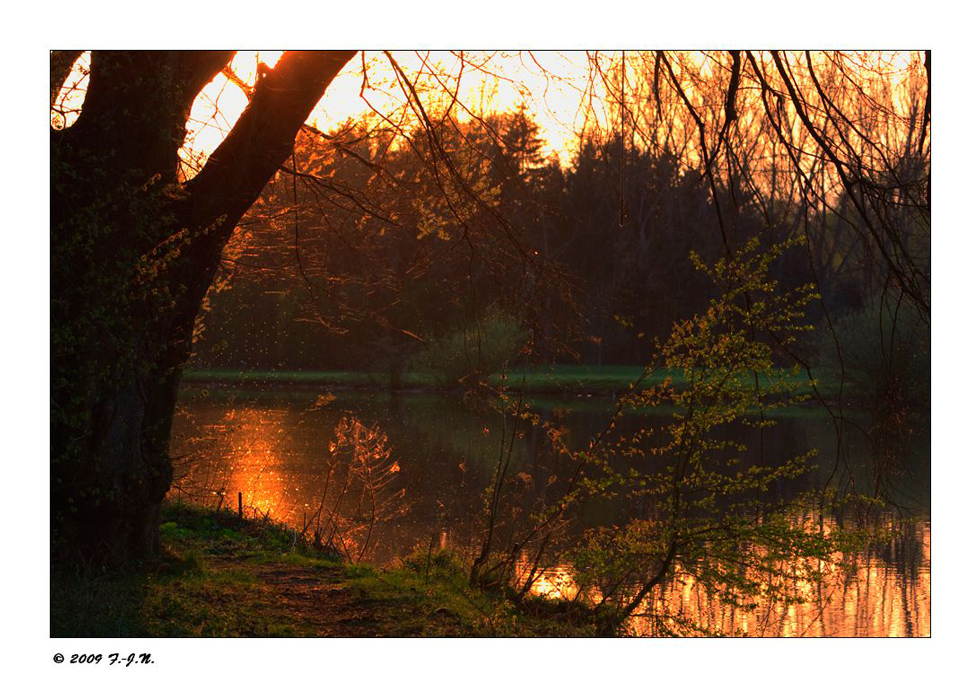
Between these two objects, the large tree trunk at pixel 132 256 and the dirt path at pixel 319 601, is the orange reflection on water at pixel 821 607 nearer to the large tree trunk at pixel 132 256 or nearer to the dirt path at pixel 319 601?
the dirt path at pixel 319 601

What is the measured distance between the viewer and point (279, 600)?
5.86 meters

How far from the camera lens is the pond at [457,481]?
754 centimetres

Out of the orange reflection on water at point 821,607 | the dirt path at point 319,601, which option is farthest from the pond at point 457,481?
the dirt path at point 319,601

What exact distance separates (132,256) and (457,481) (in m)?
9.05

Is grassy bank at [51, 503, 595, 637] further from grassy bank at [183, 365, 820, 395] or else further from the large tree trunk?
grassy bank at [183, 365, 820, 395]

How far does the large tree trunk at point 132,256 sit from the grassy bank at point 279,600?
0.41m

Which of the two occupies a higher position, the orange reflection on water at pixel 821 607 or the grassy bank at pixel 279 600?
the grassy bank at pixel 279 600

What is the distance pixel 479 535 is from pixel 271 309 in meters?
19.3

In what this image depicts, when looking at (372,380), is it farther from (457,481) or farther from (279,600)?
(279,600)

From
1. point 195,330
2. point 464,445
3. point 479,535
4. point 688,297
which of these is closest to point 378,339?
point 688,297

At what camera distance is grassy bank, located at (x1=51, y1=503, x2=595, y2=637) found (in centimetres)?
484

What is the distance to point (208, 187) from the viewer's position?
5.80 metres

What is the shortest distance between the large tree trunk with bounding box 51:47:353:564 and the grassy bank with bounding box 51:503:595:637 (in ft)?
1.36

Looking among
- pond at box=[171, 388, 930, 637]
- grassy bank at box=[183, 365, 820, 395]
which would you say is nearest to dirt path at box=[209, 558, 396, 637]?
pond at box=[171, 388, 930, 637]
